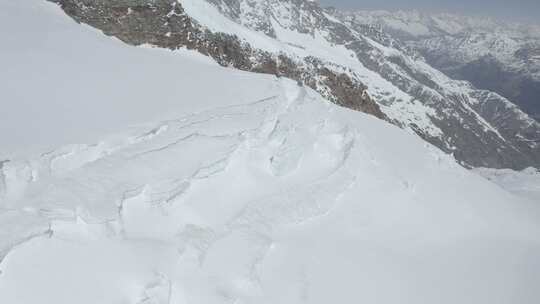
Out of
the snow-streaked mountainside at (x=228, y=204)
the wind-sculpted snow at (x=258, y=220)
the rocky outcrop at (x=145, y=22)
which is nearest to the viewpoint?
the wind-sculpted snow at (x=258, y=220)

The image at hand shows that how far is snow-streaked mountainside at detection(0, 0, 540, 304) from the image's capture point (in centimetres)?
879

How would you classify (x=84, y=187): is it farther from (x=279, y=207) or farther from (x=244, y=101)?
(x=244, y=101)

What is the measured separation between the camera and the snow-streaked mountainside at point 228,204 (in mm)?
8789

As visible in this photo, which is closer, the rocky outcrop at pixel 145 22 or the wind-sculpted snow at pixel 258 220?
the wind-sculpted snow at pixel 258 220

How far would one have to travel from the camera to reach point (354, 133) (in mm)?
16641

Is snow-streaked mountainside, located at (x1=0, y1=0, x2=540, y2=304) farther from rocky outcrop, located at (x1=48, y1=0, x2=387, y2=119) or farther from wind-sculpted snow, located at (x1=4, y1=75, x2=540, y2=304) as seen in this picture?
rocky outcrop, located at (x1=48, y1=0, x2=387, y2=119)

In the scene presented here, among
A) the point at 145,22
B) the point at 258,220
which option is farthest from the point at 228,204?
the point at 145,22

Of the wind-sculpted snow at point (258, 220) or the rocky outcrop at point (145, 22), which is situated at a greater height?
the wind-sculpted snow at point (258, 220)

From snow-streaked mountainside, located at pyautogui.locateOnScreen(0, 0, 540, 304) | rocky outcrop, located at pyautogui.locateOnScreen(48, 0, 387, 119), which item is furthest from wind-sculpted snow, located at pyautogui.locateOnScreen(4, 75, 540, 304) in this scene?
rocky outcrop, located at pyautogui.locateOnScreen(48, 0, 387, 119)

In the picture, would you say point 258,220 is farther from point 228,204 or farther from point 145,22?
point 145,22

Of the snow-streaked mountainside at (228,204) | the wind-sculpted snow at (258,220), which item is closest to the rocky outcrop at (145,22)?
the snow-streaked mountainside at (228,204)

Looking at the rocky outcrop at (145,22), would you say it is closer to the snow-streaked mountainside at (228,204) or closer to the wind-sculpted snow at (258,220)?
the snow-streaked mountainside at (228,204)

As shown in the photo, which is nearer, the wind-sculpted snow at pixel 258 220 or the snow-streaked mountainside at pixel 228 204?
the wind-sculpted snow at pixel 258 220

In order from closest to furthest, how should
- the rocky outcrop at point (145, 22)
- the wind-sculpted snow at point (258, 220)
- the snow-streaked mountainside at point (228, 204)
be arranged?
the wind-sculpted snow at point (258, 220), the snow-streaked mountainside at point (228, 204), the rocky outcrop at point (145, 22)
